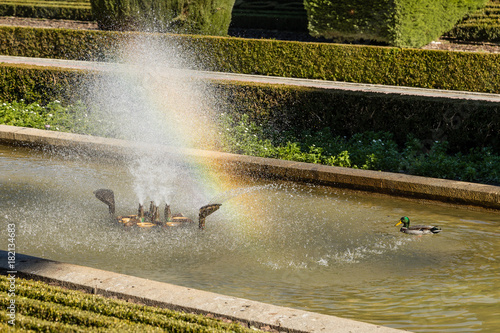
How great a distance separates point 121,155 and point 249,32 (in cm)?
2173

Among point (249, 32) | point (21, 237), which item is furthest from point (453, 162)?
point (249, 32)

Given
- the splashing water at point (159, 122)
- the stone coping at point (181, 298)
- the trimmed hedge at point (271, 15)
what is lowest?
the splashing water at point (159, 122)

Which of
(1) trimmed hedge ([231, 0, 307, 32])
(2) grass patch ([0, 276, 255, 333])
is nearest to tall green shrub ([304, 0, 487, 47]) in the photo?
(1) trimmed hedge ([231, 0, 307, 32])

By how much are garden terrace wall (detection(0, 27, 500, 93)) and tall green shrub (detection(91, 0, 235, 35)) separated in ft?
5.50

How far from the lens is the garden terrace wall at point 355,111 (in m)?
9.17

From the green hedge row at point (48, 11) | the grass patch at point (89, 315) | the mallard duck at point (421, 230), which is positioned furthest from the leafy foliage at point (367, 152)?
the green hedge row at point (48, 11)

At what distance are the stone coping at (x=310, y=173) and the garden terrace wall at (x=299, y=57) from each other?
10.9 m

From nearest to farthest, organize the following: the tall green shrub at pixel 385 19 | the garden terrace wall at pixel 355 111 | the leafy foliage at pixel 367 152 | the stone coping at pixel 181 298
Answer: the stone coping at pixel 181 298
the leafy foliage at pixel 367 152
the garden terrace wall at pixel 355 111
the tall green shrub at pixel 385 19

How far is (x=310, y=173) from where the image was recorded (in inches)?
299

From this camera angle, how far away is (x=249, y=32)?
29.2 metres

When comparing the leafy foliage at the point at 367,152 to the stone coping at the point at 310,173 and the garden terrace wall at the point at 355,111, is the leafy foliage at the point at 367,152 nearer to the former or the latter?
the garden terrace wall at the point at 355,111

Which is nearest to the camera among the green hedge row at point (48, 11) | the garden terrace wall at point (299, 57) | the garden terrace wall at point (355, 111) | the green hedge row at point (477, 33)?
the garden terrace wall at point (355, 111)

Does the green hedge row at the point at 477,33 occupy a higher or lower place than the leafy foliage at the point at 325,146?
higher

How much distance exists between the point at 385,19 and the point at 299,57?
5.48 meters
